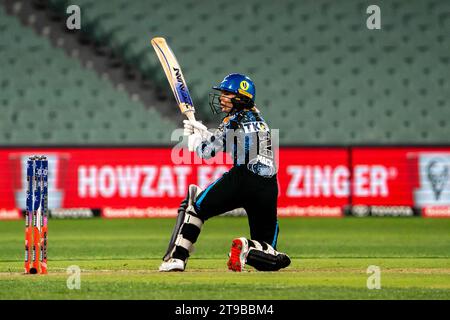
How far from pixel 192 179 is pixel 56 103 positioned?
5.07 m

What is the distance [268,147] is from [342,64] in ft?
46.1

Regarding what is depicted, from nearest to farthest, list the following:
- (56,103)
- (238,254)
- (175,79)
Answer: (238,254) → (175,79) → (56,103)

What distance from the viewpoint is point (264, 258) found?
10.6 m

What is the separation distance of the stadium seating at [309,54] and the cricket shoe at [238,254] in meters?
13.2

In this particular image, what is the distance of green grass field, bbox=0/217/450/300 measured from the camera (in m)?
8.92

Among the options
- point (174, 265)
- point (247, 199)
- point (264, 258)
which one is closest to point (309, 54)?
point (247, 199)

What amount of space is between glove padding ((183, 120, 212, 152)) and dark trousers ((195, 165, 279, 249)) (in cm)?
46

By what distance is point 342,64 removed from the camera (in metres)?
24.5

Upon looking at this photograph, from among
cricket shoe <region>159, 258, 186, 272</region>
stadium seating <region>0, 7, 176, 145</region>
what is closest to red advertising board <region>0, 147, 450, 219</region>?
stadium seating <region>0, 7, 176, 145</region>

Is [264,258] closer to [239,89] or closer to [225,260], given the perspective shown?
[239,89]

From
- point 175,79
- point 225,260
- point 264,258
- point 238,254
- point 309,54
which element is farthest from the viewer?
point 309,54

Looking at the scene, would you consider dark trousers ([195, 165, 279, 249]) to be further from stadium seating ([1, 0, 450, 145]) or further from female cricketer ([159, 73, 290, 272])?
stadium seating ([1, 0, 450, 145])
